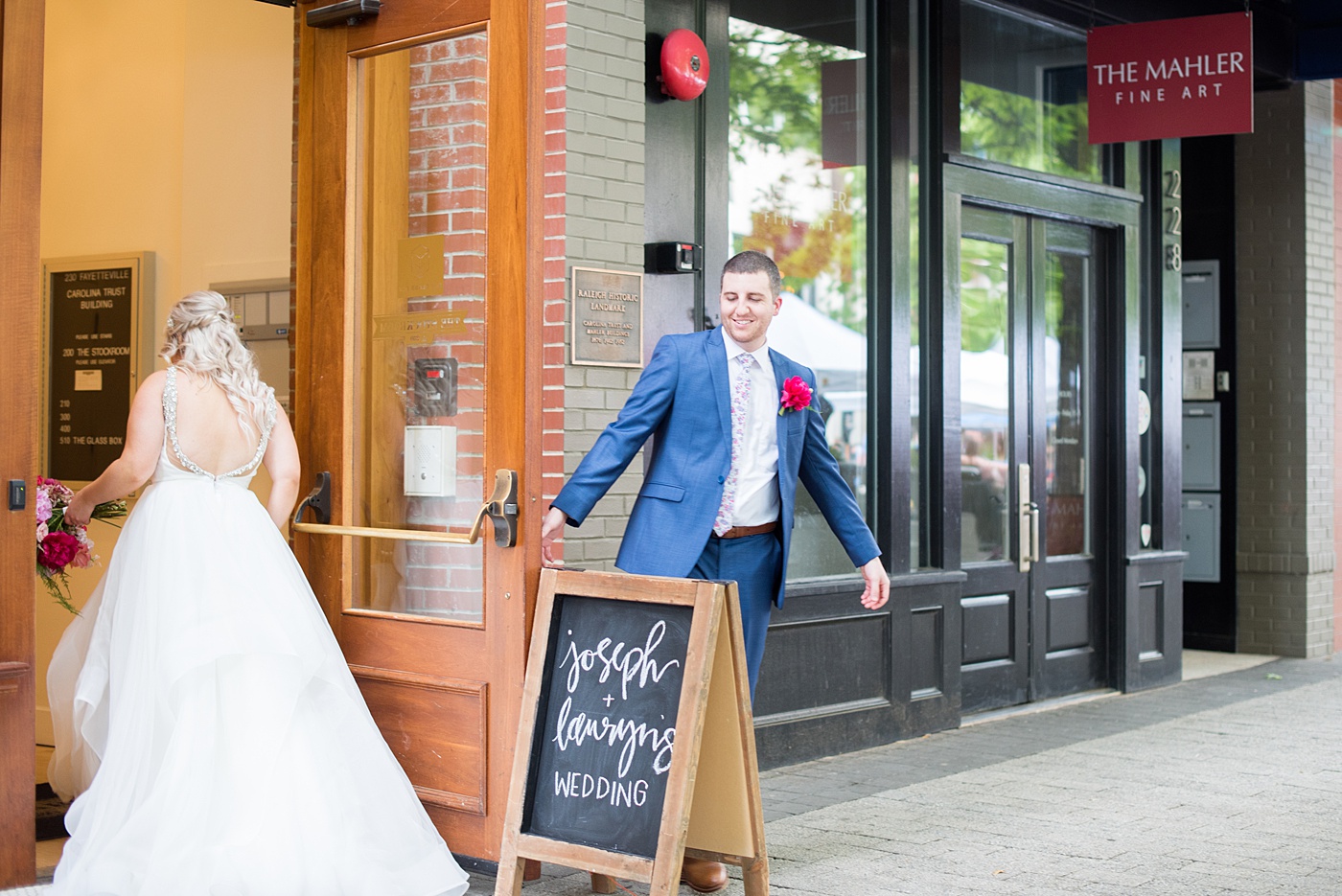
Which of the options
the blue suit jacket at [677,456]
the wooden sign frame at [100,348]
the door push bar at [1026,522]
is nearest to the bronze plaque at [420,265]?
the blue suit jacket at [677,456]

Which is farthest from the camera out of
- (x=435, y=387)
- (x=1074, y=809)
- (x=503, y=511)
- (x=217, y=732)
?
(x=1074, y=809)

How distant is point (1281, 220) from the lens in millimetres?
9773

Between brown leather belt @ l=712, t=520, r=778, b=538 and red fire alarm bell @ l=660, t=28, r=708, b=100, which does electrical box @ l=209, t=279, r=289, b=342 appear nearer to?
red fire alarm bell @ l=660, t=28, r=708, b=100

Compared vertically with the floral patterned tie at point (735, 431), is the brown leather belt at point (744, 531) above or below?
below

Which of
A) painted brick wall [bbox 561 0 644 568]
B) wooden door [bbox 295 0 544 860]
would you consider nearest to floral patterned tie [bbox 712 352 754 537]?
wooden door [bbox 295 0 544 860]

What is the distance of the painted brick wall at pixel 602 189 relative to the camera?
518 centimetres

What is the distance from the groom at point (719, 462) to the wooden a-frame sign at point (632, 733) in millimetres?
246

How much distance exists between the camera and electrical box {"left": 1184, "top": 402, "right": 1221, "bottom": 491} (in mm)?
10047

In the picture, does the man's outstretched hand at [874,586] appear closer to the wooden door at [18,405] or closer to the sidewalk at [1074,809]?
the sidewalk at [1074,809]

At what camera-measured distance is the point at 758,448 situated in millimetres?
4477

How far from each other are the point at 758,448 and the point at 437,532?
3.36 feet

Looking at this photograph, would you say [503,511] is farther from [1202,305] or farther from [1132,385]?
[1202,305]

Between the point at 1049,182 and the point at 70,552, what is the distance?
529 centimetres

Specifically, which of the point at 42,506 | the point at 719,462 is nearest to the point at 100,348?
the point at 42,506
